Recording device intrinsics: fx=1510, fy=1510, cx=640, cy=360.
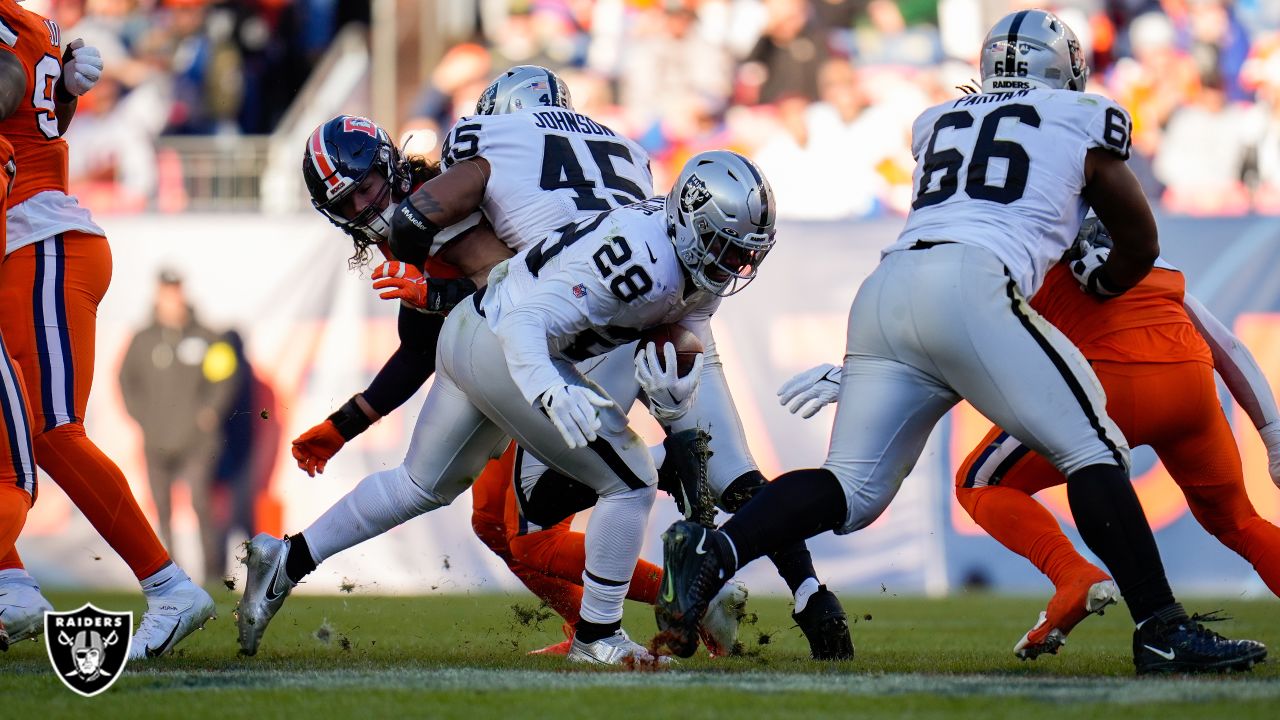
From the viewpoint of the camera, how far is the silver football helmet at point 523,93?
5293 millimetres

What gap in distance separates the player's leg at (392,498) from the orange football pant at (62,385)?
304 mm

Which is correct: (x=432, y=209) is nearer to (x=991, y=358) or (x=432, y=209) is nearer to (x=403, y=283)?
(x=403, y=283)

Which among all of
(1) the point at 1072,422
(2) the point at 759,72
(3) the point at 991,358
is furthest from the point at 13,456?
(2) the point at 759,72

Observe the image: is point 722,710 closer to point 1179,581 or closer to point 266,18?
point 1179,581

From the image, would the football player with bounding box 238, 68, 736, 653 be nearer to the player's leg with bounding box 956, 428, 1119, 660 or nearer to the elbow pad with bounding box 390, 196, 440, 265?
the elbow pad with bounding box 390, 196, 440, 265

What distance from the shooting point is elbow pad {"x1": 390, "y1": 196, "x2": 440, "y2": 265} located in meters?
4.43

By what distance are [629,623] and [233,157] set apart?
5562mm

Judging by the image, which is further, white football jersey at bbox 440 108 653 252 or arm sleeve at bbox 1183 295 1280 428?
white football jersey at bbox 440 108 653 252

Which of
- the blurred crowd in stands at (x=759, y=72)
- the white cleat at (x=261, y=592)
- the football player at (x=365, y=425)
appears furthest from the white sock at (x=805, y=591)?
the blurred crowd in stands at (x=759, y=72)

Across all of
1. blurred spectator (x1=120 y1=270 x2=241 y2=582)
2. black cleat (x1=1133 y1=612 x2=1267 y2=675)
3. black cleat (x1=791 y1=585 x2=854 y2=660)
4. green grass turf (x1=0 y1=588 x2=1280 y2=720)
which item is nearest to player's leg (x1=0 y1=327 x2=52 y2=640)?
green grass turf (x1=0 y1=588 x2=1280 y2=720)

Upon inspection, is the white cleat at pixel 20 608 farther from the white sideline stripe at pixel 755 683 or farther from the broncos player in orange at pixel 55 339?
the white sideline stripe at pixel 755 683

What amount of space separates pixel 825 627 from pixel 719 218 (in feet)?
4.20

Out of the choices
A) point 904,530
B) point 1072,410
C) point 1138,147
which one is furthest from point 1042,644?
point 1138,147

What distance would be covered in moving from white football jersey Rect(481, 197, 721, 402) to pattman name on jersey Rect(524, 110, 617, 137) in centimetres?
84
